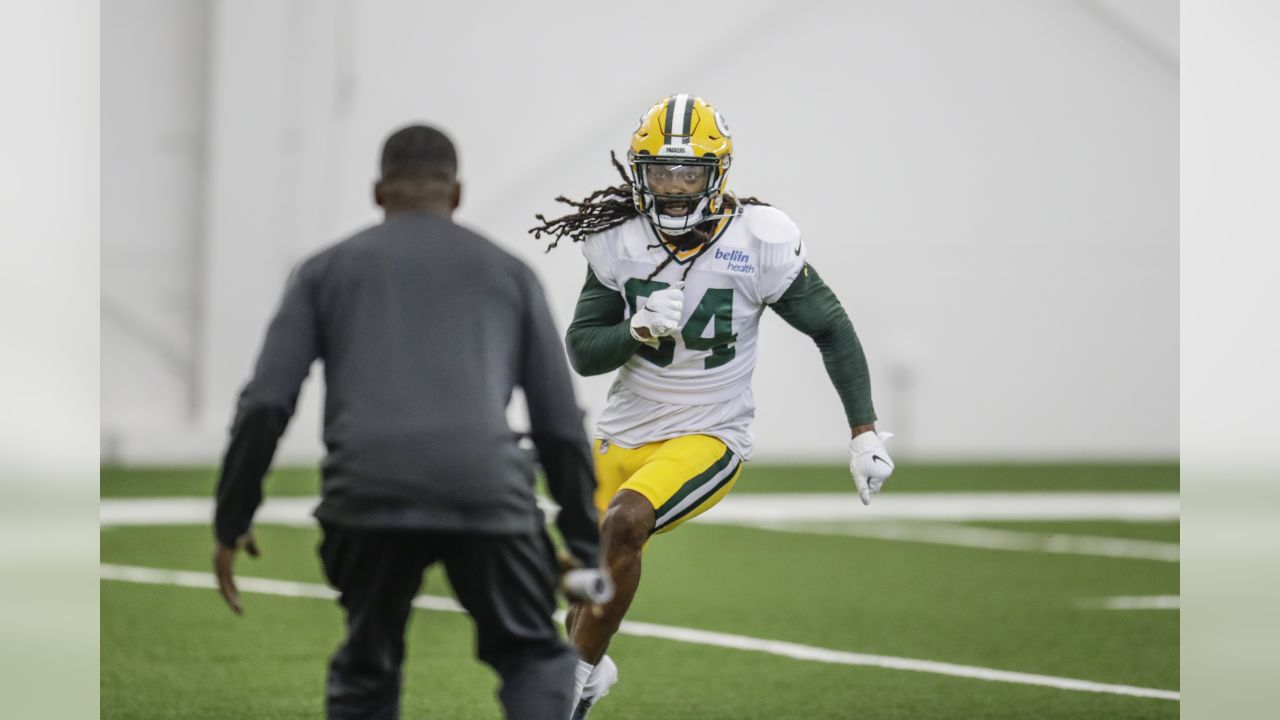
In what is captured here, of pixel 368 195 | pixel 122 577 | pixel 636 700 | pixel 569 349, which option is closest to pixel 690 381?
pixel 569 349

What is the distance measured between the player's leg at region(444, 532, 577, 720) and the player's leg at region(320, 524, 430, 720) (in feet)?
0.33

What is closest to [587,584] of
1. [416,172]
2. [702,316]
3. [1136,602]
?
[416,172]

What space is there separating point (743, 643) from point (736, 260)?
7.31 ft

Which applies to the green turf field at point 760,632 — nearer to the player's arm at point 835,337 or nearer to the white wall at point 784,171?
the player's arm at point 835,337

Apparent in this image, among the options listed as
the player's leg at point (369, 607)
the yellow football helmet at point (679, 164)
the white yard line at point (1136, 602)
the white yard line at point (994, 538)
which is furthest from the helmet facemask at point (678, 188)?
the white yard line at point (994, 538)

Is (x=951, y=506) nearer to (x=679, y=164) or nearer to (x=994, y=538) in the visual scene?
(x=994, y=538)

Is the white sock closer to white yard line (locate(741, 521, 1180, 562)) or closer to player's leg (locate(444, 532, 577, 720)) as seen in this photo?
player's leg (locate(444, 532, 577, 720))

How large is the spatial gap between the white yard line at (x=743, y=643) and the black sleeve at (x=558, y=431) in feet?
8.74

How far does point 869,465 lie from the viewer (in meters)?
4.55

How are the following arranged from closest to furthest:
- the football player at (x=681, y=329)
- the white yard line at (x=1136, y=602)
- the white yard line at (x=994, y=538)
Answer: the football player at (x=681, y=329), the white yard line at (x=1136, y=602), the white yard line at (x=994, y=538)

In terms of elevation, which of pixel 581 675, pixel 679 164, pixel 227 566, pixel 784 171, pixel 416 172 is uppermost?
pixel 784 171

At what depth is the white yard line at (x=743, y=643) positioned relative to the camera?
564 cm

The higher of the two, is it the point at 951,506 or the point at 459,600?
the point at 459,600

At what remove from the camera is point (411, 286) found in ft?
11.2
